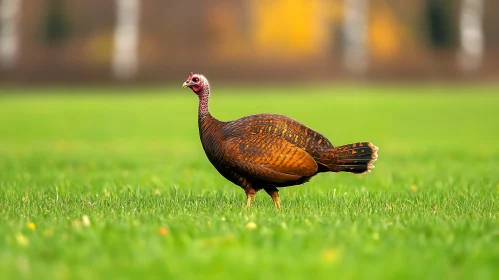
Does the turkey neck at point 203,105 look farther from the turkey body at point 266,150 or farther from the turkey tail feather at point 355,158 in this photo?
the turkey tail feather at point 355,158

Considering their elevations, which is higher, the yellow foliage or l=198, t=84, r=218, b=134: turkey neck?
the yellow foliage

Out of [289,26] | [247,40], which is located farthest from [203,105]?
[289,26]

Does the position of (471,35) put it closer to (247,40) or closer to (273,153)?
(247,40)

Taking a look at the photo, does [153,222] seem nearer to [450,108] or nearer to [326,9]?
[450,108]

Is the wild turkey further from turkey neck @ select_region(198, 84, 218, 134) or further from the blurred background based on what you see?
the blurred background

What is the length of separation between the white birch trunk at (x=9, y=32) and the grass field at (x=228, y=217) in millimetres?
37980

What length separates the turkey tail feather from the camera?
7859 mm

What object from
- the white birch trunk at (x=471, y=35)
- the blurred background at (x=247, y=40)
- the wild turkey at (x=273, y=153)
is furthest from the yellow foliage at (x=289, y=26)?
the wild turkey at (x=273, y=153)

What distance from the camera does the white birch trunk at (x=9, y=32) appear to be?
183 feet

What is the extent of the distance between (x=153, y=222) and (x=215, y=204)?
1684mm

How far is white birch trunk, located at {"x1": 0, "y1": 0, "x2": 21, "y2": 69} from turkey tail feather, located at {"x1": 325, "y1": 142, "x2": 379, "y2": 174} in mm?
50213

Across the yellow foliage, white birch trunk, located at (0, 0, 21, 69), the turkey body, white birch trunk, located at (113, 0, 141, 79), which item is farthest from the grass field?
the yellow foliage

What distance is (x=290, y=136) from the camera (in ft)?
25.7

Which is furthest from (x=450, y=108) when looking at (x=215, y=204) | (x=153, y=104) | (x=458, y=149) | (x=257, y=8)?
(x=257, y=8)
